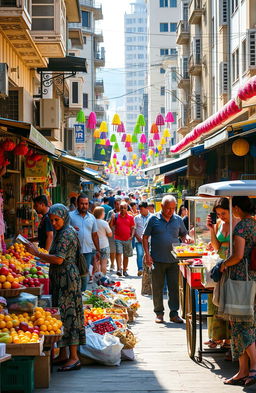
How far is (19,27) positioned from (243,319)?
9.52 meters

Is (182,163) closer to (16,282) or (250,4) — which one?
(250,4)

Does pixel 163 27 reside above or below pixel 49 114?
above

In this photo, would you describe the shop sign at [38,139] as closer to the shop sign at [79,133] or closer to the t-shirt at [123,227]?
the t-shirt at [123,227]

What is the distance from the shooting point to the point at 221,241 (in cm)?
858

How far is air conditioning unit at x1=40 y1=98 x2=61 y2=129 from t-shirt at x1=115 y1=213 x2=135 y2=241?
3.66m

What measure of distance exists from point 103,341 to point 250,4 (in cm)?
1671

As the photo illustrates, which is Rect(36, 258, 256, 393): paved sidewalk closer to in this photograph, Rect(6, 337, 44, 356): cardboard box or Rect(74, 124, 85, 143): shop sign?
Rect(6, 337, 44, 356): cardboard box

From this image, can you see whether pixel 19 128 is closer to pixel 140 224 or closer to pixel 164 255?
pixel 164 255

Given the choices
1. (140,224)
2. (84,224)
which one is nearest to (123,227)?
(140,224)

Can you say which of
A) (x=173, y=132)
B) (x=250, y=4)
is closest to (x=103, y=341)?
(x=250, y=4)

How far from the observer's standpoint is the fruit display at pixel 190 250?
977cm

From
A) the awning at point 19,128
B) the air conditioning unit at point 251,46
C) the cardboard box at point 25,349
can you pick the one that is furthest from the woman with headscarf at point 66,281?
the air conditioning unit at point 251,46

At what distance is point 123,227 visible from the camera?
18.4m

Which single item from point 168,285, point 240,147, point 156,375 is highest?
point 240,147
